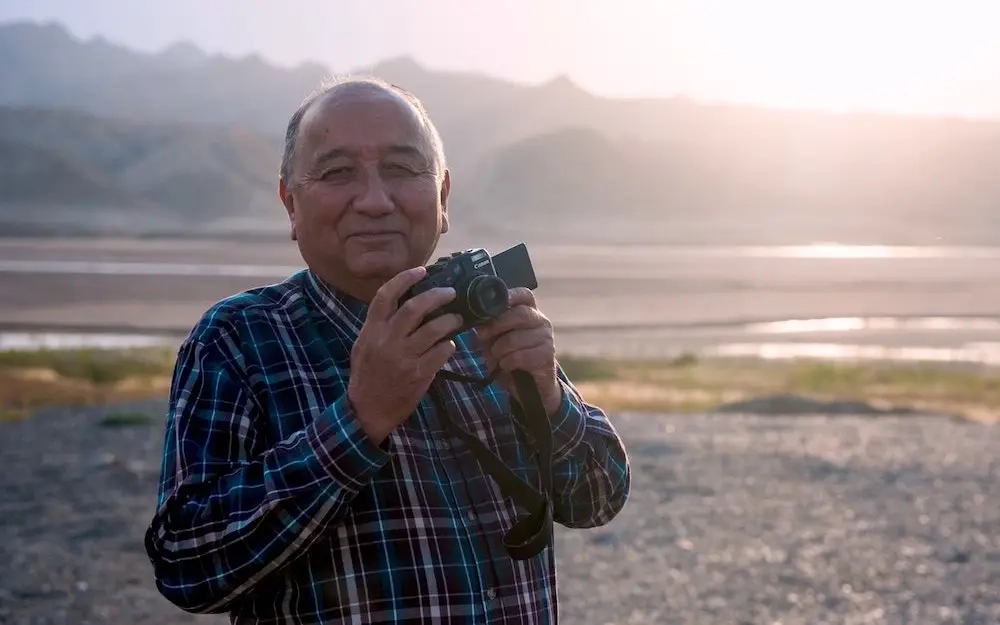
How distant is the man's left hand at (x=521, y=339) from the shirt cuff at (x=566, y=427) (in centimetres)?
8

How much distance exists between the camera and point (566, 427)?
72.9 inches

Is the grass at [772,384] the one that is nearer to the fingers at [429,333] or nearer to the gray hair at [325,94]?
the gray hair at [325,94]

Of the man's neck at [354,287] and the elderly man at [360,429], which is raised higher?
the man's neck at [354,287]

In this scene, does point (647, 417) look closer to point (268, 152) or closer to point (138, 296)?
point (138, 296)

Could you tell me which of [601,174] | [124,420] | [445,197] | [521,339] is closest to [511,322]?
[521,339]

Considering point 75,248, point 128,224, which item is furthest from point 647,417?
point 128,224

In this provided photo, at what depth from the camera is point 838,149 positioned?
3853 inches

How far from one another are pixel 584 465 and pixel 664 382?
1470 cm

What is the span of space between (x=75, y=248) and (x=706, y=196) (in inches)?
2034

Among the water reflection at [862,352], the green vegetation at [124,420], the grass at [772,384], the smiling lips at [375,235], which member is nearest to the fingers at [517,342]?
the smiling lips at [375,235]

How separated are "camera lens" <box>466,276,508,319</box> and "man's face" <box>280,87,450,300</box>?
0.20 m

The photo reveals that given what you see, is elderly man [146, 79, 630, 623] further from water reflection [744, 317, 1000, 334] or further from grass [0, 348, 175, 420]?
water reflection [744, 317, 1000, 334]

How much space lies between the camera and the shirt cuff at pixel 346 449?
1563 millimetres

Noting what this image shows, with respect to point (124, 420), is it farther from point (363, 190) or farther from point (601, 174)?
point (601, 174)
